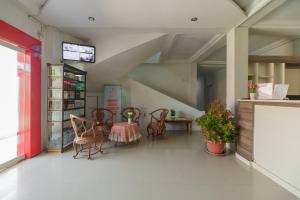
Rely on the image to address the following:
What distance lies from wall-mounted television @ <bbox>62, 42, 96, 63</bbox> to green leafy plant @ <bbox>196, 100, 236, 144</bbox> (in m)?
3.55

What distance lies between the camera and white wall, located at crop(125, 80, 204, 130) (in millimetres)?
6887

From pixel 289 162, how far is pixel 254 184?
0.59m

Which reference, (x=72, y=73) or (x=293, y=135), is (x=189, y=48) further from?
(x=293, y=135)

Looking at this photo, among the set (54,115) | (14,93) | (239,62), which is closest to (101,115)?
(54,115)

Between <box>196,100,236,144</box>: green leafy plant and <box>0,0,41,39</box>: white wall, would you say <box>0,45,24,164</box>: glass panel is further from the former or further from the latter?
<box>196,100,236,144</box>: green leafy plant

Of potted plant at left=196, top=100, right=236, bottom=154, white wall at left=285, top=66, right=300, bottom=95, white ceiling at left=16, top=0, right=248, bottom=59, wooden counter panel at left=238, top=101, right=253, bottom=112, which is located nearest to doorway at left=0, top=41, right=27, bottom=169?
white ceiling at left=16, top=0, right=248, bottom=59

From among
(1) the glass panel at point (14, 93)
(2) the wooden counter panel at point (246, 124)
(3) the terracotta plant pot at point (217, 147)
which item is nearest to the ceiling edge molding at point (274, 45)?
(2) the wooden counter panel at point (246, 124)

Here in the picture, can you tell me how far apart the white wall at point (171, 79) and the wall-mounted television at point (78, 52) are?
3.53 m

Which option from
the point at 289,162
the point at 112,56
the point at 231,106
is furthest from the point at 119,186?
the point at 112,56

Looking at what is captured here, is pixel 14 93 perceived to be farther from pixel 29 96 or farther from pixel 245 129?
pixel 245 129

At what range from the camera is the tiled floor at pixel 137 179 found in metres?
2.19

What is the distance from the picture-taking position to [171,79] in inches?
324

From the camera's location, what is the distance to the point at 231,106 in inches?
164

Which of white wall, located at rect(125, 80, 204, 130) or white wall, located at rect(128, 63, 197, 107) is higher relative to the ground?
white wall, located at rect(128, 63, 197, 107)
